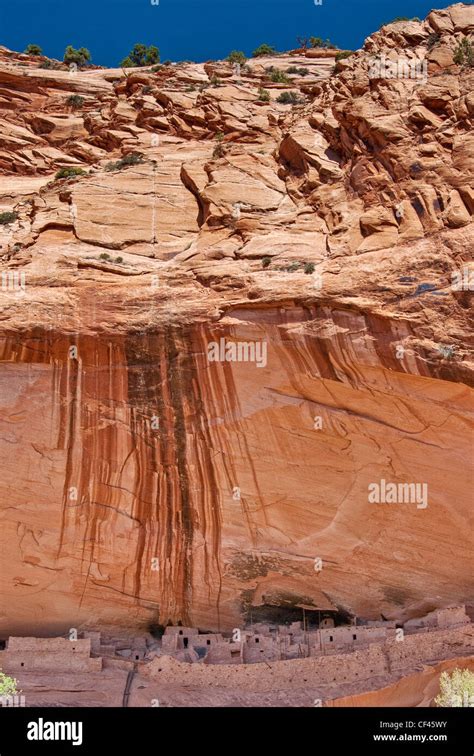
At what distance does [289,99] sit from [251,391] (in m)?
14.6

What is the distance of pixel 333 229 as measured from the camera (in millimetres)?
18828

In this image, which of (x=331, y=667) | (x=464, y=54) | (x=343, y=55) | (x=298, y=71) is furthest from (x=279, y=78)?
(x=331, y=667)

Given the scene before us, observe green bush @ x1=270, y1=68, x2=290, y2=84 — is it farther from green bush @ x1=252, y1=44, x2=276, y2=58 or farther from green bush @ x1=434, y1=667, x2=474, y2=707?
green bush @ x1=434, y1=667, x2=474, y2=707

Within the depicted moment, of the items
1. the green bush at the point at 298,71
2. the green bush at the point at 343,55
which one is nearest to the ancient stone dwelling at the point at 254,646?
the green bush at the point at 298,71

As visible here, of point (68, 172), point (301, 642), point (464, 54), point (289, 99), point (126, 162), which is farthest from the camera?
point (289, 99)

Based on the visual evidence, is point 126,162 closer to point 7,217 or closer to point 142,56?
point 7,217

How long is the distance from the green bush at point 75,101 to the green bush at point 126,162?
8.12 meters

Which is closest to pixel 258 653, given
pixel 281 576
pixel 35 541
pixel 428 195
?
pixel 281 576

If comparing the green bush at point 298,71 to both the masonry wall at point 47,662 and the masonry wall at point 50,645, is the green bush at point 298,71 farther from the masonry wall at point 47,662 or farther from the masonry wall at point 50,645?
the masonry wall at point 47,662

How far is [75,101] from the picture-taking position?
30938 mm

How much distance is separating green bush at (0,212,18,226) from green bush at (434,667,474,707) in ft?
49.1

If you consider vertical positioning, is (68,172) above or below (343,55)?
below

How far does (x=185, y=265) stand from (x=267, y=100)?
1237 centimetres
